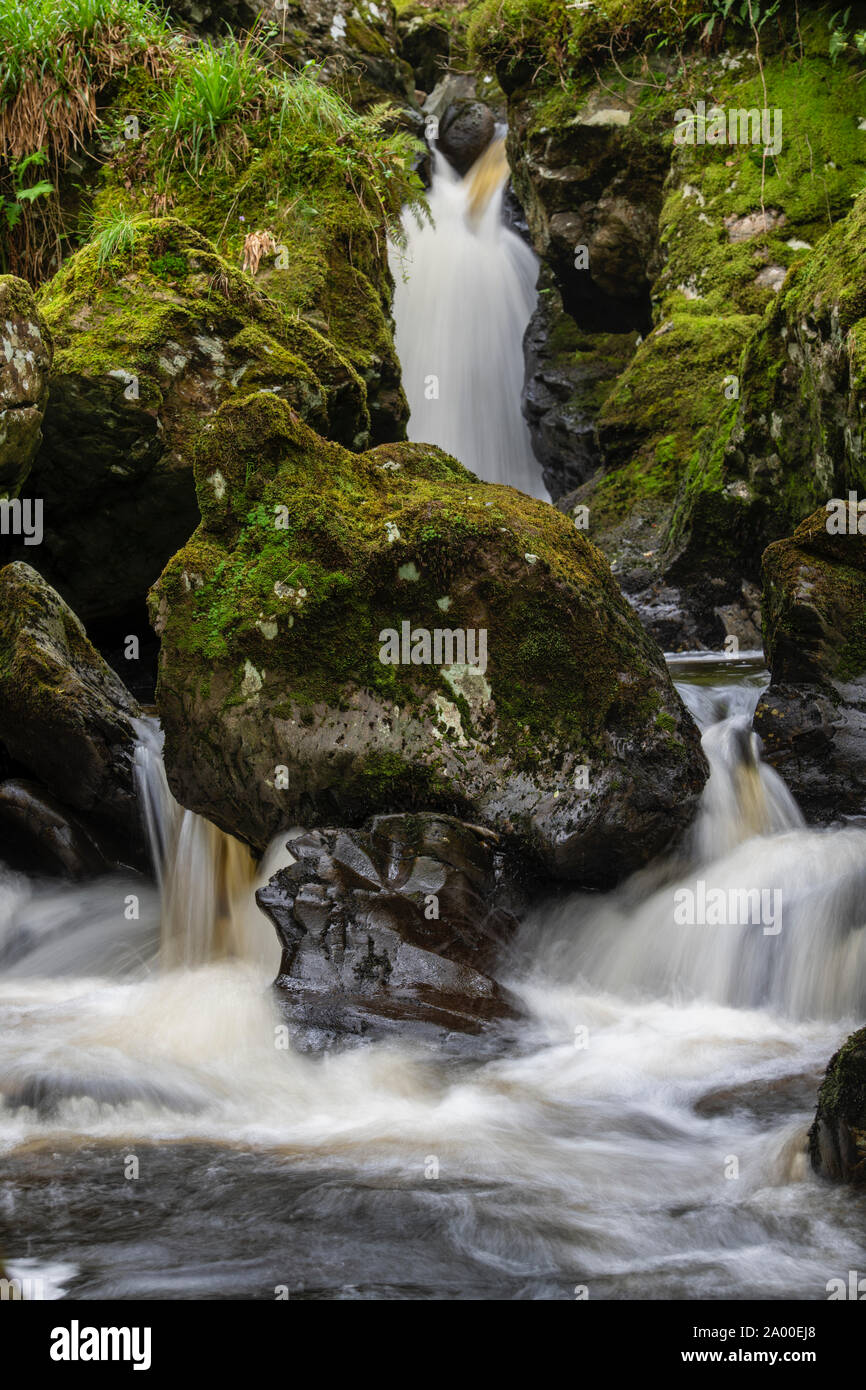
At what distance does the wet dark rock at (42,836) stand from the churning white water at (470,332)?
26.7ft

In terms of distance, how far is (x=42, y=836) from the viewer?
5.87 meters

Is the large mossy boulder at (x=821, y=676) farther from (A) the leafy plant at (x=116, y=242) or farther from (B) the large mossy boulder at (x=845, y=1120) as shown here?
(A) the leafy plant at (x=116, y=242)

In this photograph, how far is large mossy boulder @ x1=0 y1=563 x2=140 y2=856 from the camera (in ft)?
18.9

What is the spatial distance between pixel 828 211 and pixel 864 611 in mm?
5867

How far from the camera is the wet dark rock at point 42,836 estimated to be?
586 centimetres

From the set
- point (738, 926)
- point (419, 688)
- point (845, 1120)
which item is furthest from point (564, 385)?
point (845, 1120)

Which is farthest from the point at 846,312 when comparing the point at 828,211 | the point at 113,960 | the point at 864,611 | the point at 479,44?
the point at 479,44

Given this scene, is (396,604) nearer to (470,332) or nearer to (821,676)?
(821,676)

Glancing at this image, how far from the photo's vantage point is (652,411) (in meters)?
9.83

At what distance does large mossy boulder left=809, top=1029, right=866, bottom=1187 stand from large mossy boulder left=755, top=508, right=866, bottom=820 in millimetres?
2458

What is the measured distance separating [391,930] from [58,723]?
2.44 metres

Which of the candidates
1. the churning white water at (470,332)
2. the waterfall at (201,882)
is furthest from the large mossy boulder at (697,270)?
the waterfall at (201,882)

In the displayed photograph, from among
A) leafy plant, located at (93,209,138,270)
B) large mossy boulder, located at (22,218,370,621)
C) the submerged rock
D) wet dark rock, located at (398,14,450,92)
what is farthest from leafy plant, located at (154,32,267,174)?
wet dark rock, located at (398,14,450,92)

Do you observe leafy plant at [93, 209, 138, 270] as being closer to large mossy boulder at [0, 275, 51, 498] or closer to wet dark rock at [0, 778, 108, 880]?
large mossy boulder at [0, 275, 51, 498]
